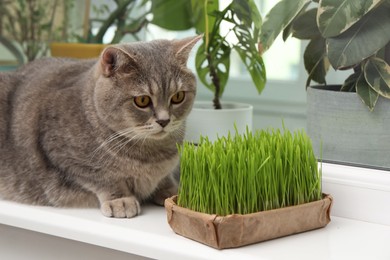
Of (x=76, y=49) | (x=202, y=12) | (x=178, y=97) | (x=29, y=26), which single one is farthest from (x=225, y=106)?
(x=29, y=26)

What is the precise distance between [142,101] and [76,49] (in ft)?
1.89

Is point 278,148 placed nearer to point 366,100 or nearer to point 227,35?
point 366,100

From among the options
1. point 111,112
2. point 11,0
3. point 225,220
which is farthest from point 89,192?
point 11,0

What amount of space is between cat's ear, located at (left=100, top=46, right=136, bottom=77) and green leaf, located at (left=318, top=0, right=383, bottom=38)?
34cm

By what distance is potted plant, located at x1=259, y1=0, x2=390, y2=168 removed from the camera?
99 centimetres

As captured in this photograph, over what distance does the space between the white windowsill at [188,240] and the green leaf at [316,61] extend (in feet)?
0.59

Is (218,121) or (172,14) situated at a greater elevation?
(172,14)

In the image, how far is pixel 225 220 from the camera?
2.70 feet

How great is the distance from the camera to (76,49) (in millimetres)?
1497

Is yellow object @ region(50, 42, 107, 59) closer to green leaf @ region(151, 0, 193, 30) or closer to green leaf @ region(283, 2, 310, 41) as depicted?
green leaf @ region(151, 0, 193, 30)

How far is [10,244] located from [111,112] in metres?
0.39

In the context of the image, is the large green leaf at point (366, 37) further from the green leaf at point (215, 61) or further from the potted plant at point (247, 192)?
the green leaf at point (215, 61)

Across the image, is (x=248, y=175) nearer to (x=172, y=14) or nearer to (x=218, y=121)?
(x=218, y=121)

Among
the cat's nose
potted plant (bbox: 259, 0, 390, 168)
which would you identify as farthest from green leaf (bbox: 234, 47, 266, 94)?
the cat's nose
